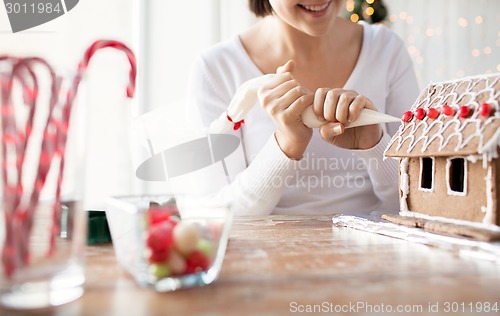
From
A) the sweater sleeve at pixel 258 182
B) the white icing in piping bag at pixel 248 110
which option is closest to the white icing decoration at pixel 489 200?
the white icing in piping bag at pixel 248 110

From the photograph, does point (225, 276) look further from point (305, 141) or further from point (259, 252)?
point (305, 141)

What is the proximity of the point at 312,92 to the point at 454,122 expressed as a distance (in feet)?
1.57

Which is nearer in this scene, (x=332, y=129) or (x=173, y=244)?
(x=173, y=244)

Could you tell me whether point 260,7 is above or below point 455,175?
above

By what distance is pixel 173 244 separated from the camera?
1.84 feet

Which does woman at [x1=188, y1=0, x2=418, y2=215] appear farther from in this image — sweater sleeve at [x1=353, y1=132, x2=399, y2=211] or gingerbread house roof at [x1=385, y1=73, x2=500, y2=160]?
gingerbread house roof at [x1=385, y1=73, x2=500, y2=160]

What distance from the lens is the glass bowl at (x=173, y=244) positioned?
1.82 feet

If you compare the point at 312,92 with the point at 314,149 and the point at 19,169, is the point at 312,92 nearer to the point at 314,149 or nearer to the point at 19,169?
the point at 314,149

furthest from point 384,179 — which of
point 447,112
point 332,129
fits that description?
point 447,112

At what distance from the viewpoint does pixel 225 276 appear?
24.1 inches

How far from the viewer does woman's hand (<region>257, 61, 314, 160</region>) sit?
110 centimetres

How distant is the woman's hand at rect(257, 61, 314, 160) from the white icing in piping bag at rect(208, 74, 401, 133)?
28mm

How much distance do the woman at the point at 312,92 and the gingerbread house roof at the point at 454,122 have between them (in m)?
0.25

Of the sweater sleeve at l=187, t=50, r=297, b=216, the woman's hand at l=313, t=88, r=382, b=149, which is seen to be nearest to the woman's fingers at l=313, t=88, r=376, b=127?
the woman's hand at l=313, t=88, r=382, b=149
